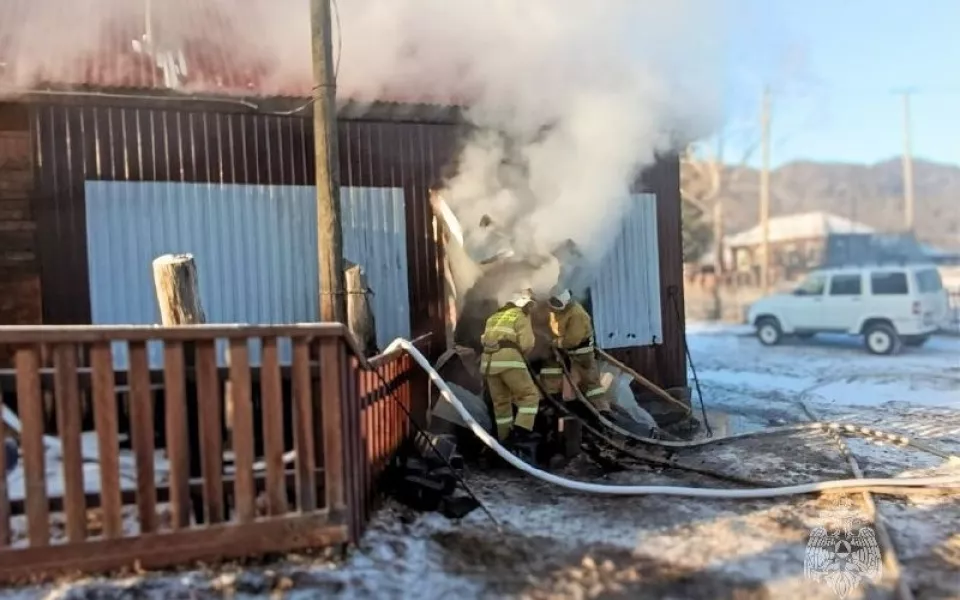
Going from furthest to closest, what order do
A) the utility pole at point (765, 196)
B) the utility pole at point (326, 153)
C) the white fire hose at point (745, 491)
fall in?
the utility pole at point (765, 196) → the utility pole at point (326, 153) → the white fire hose at point (745, 491)

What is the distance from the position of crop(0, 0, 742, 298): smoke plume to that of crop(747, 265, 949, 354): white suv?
9.31 metres

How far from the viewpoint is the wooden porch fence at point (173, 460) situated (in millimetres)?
3891

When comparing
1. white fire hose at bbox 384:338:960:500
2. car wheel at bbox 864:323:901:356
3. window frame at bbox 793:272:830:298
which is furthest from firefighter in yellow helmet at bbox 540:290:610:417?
window frame at bbox 793:272:830:298

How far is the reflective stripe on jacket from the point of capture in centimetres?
726

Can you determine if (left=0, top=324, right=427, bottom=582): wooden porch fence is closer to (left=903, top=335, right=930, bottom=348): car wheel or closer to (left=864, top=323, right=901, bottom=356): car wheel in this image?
(left=864, top=323, right=901, bottom=356): car wheel

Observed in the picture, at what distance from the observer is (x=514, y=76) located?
26.7 feet

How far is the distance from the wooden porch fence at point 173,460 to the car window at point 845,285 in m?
14.9

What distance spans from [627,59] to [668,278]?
2.67 m

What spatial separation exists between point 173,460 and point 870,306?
51.3ft

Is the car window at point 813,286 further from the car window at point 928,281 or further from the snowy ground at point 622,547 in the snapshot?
the snowy ground at point 622,547

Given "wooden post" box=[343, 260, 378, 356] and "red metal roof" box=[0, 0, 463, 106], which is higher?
"red metal roof" box=[0, 0, 463, 106]

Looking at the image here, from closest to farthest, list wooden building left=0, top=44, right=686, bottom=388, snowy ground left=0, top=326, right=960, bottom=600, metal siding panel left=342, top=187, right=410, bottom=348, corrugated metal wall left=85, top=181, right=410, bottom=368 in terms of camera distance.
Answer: snowy ground left=0, top=326, right=960, bottom=600
wooden building left=0, top=44, right=686, bottom=388
corrugated metal wall left=85, top=181, right=410, bottom=368
metal siding panel left=342, top=187, right=410, bottom=348

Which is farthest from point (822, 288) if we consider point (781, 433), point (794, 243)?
point (794, 243)

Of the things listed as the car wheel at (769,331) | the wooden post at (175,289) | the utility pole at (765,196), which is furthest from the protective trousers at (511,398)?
the utility pole at (765,196)
